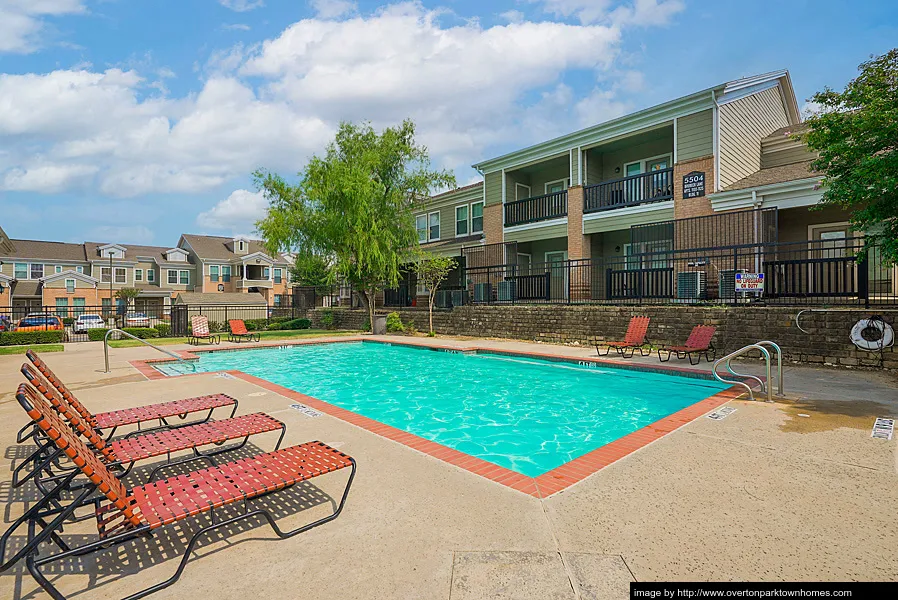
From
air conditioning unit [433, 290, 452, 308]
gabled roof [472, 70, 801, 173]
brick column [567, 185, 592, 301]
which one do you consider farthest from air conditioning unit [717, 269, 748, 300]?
air conditioning unit [433, 290, 452, 308]

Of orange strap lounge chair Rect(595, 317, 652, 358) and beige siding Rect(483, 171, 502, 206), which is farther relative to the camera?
beige siding Rect(483, 171, 502, 206)

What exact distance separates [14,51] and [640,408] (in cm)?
1460

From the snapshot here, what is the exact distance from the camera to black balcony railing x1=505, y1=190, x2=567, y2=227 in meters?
20.3

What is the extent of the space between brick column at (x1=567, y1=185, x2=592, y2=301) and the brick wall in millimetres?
2849

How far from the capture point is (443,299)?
21781mm

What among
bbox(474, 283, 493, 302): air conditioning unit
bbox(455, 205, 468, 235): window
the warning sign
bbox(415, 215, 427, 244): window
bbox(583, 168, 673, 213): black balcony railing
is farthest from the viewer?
bbox(415, 215, 427, 244): window

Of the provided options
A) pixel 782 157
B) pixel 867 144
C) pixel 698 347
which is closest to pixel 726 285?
pixel 698 347

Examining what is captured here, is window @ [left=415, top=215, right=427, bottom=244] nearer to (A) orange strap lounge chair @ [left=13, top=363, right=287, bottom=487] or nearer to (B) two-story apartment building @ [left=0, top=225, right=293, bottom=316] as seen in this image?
(A) orange strap lounge chair @ [left=13, top=363, right=287, bottom=487]

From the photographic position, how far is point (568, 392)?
29.7 ft

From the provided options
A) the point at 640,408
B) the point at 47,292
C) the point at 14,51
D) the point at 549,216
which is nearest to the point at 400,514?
the point at 640,408

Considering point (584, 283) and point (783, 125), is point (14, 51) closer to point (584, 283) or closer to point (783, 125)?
point (584, 283)

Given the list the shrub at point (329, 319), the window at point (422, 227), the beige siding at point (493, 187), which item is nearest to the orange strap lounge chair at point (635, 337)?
the beige siding at point (493, 187)

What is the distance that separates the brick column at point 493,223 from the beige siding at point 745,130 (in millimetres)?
8402

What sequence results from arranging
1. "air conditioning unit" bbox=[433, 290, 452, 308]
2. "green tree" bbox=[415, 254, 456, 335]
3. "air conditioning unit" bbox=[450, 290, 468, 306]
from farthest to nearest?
"air conditioning unit" bbox=[433, 290, 452, 308]
"air conditioning unit" bbox=[450, 290, 468, 306]
"green tree" bbox=[415, 254, 456, 335]
